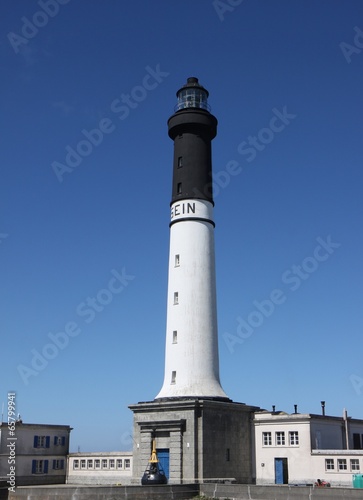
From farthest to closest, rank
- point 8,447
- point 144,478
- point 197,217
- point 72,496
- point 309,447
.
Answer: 1. point 8,447
2. point 197,217
3. point 309,447
4. point 144,478
5. point 72,496

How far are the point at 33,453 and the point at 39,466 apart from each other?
105 cm

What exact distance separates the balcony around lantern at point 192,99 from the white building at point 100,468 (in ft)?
77.0

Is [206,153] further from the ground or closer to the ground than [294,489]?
further from the ground

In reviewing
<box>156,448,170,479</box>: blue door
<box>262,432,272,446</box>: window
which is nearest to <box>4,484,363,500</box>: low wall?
<box>156,448,170,479</box>: blue door

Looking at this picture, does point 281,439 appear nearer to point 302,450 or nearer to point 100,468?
point 302,450

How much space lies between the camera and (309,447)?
36500 mm

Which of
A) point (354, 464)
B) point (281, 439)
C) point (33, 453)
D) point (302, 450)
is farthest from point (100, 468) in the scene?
point (354, 464)

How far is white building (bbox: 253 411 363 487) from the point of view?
35156 millimetres

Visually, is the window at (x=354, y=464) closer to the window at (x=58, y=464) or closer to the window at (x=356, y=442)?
the window at (x=356, y=442)

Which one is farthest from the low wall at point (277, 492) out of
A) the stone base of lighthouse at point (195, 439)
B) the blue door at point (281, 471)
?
the blue door at point (281, 471)

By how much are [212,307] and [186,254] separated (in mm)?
3623

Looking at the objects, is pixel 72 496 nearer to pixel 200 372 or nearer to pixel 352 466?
pixel 200 372

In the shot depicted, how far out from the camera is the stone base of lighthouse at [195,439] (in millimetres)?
35125

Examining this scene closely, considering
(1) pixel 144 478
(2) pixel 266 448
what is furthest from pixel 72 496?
(2) pixel 266 448
